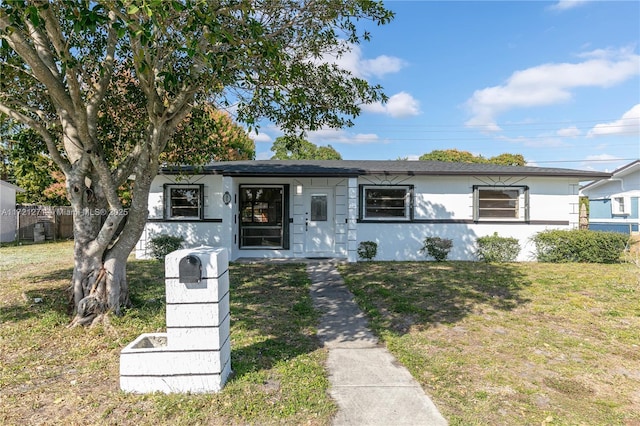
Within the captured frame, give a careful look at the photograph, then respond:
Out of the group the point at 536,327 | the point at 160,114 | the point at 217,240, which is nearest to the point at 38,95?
the point at 160,114

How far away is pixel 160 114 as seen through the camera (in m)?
4.84

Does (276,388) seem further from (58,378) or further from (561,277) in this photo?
(561,277)

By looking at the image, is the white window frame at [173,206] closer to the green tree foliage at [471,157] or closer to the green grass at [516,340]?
the green grass at [516,340]

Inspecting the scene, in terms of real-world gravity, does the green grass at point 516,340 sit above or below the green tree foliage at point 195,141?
below

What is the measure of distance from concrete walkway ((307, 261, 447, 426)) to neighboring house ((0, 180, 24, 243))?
16.5m

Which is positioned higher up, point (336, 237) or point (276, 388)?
point (336, 237)

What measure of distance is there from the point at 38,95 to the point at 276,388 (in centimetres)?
627

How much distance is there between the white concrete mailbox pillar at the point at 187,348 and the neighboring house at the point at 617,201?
19.6 meters

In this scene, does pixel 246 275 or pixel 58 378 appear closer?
pixel 58 378

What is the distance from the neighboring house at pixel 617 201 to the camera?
56.6 ft

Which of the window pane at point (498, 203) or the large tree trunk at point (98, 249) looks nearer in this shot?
the large tree trunk at point (98, 249)

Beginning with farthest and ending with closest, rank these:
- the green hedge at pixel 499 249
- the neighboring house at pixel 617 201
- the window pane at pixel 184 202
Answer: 1. the neighboring house at pixel 617 201
2. the window pane at pixel 184 202
3. the green hedge at pixel 499 249

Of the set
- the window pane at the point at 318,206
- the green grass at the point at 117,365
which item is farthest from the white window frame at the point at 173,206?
the green grass at the point at 117,365

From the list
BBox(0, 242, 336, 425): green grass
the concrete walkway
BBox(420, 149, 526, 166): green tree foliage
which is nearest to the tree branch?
BBox(0, 242, 336, 425): green grass
